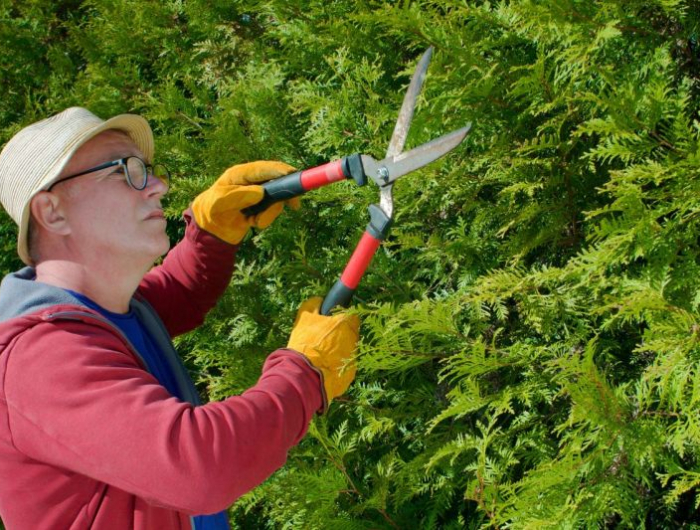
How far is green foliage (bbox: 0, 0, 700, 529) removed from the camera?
78.7 inches

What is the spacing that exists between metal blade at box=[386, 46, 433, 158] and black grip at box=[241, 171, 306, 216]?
0.38 metres

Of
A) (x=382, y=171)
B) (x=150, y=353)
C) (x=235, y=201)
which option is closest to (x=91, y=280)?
(x=150, y=353)

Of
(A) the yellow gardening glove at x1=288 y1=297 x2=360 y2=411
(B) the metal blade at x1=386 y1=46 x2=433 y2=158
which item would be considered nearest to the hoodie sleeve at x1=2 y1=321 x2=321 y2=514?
(A) the yellow gardening glove at x1=288 y1=297 x2=360 y2=411

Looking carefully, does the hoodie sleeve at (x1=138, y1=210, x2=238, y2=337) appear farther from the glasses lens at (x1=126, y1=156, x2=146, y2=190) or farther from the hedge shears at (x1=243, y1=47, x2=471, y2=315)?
the hedge shears at (x1=243, y1=47, x2=471, y2=315)

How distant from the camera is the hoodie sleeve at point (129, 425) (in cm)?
170

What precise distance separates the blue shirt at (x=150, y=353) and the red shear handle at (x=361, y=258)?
55 cm

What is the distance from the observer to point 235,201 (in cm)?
252

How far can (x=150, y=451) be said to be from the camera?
169 cm

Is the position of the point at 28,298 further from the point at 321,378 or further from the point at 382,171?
the point at 382,171

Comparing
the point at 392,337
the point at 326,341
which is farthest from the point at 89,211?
the point at 392,337

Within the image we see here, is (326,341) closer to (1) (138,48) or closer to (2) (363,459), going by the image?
(2) (363,459)

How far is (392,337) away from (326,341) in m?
0.24

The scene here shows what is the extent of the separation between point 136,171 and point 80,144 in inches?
8.7

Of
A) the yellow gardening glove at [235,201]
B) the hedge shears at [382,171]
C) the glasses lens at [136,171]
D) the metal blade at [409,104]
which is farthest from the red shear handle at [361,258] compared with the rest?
the glasses lens at [136,171]
